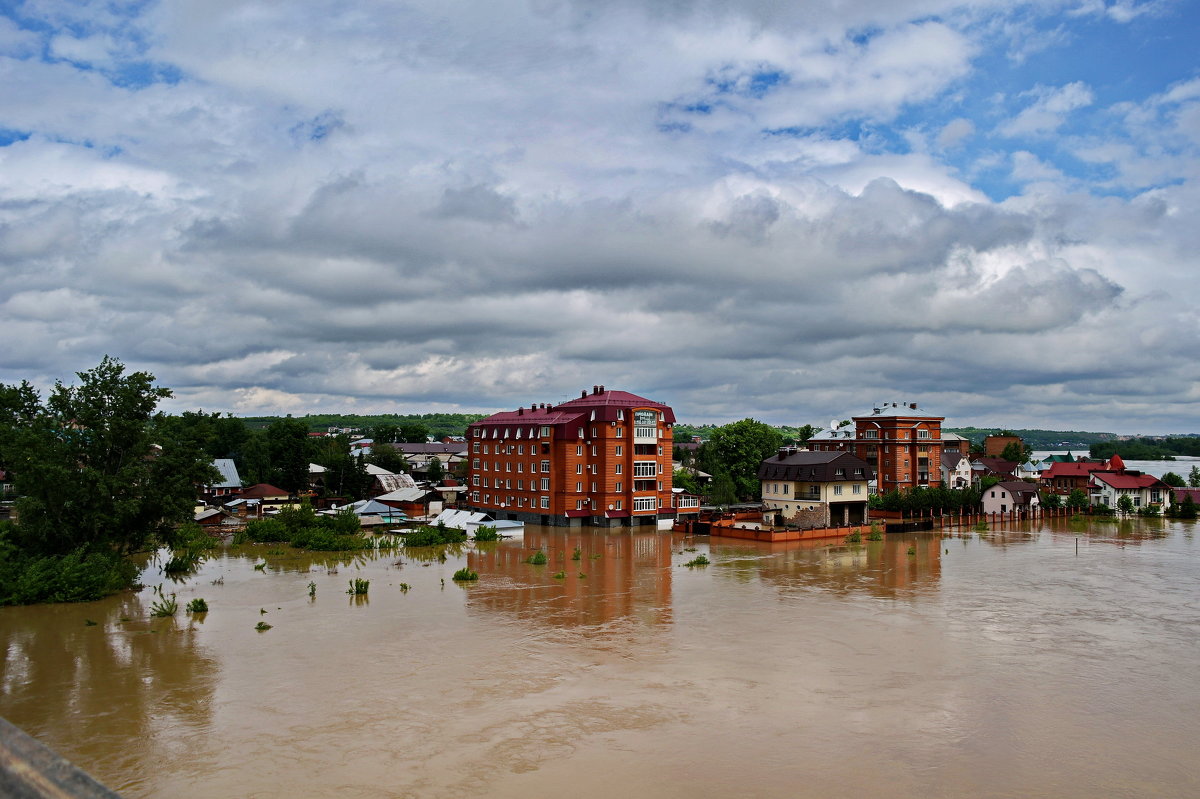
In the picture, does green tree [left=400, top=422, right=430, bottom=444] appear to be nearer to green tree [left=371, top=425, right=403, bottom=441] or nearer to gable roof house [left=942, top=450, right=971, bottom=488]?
green tree [left=371, top=425, right=403, bottom=441]

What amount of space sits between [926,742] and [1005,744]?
1.44 m

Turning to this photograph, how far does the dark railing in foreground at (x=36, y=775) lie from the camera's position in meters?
2.38

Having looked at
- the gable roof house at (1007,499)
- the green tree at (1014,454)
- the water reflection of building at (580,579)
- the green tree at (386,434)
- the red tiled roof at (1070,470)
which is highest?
the green tree at (386,434)

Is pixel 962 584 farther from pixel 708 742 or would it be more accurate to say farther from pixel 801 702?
pixel 708 742

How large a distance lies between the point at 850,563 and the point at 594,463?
19397mm

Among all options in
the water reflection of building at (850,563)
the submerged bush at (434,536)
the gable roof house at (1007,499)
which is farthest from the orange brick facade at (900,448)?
the submerged bush at (434,536)

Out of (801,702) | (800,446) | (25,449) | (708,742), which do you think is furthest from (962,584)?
(800,446)

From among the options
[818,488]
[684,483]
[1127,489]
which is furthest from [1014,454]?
[818,488]

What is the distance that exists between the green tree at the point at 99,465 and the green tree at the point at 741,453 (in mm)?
45419

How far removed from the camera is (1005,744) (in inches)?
587

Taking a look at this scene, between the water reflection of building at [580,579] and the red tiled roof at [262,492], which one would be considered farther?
the red tiled roof at [262,492]

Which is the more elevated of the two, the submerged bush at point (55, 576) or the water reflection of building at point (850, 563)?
the submerged bush at point (55, 576)

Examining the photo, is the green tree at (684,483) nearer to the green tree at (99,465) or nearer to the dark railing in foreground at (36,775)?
the green tree at (99,465)

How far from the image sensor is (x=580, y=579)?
3344 cm
